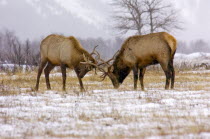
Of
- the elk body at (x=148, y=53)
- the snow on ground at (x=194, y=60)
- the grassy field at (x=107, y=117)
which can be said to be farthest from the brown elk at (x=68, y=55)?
the snow on ground at (x=194, y=60)

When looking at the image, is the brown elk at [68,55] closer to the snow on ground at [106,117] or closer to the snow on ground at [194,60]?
the snow on ground at [106,117]

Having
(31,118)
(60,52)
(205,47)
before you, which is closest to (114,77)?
(60,52)

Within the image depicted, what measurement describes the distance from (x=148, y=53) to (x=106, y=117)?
205 inches

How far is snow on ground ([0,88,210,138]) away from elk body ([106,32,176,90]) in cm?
229

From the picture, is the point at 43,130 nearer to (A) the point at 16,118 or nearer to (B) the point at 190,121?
(A) the point at 16,118

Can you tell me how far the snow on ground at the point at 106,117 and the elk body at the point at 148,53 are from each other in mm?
2288

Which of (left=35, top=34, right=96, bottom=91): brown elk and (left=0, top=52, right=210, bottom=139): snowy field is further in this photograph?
(left=35, top=34, right=96, bottom=91): brown elk

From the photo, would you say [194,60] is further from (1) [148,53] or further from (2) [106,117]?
(2) [106,117]

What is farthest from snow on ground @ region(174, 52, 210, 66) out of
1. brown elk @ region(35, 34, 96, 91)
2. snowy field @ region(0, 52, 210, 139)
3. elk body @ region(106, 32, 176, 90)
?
snowy field @ region(0, 52, 210, 139)

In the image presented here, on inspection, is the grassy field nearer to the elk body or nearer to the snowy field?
the snowy field

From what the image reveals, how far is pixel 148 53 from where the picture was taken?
431 inches

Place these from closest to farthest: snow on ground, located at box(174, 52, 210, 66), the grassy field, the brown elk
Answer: the grassy field, the brown elk, snow on ground, located at box(174, 52, 210, 66)

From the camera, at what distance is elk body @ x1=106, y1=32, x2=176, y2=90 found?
10.7m

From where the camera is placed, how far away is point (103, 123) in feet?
18.2
